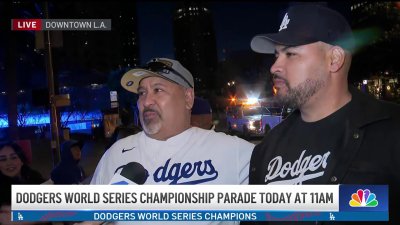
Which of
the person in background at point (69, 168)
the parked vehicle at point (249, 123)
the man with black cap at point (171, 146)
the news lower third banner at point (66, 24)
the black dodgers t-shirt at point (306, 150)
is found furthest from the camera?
the parked vehicle at point (249, 123)

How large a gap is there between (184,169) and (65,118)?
5.88 meters

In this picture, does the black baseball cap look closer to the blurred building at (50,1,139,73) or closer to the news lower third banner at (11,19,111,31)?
the blurred building at (50,1,139,73)

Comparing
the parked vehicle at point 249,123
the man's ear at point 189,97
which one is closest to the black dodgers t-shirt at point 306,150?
the man's ear at point 189,97

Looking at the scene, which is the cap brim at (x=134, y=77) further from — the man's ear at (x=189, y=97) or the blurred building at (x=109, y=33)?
the blurred building at (x=109, y=33)

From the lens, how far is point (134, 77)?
84.7 inches

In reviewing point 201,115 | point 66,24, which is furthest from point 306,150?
point 66,24

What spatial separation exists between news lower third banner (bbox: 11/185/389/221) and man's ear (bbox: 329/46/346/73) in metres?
0.53

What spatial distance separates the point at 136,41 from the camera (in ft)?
11.5

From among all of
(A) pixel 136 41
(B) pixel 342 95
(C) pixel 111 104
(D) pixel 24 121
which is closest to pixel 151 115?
(B) pixel 342 95

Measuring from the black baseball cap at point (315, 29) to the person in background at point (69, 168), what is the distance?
310 cm

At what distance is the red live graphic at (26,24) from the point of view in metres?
3.15

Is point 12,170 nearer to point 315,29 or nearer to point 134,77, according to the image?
point 134,77

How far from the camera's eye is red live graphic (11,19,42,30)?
3148mm

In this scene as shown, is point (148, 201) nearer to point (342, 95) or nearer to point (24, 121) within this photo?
point (342, 95)
